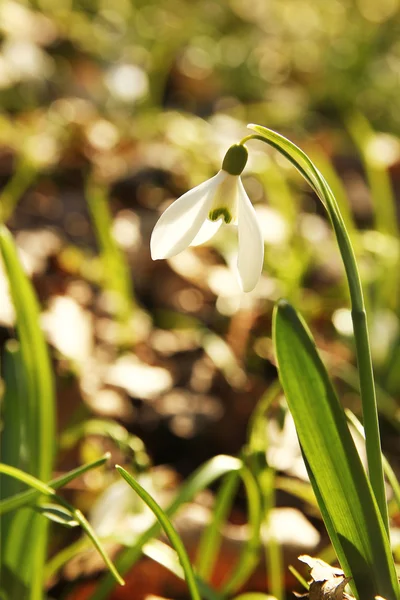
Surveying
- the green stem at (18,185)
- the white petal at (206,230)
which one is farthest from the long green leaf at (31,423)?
the green stem at (18,185)

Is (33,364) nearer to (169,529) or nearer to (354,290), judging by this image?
(169,529)

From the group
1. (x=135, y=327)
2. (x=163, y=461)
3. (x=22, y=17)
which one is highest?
(x=22, y=17)

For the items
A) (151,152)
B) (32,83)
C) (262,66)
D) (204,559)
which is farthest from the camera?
(262,66)

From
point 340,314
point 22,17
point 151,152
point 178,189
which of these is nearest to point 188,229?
point 340,314

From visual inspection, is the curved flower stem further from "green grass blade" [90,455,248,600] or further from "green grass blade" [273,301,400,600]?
"green grass blade" [90,455,248,600]

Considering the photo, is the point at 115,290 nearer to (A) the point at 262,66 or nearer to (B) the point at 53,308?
(B) the point at 53,308

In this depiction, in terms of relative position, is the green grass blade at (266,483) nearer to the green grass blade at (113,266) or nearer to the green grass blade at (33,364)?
the green grass blade at (33,364)
